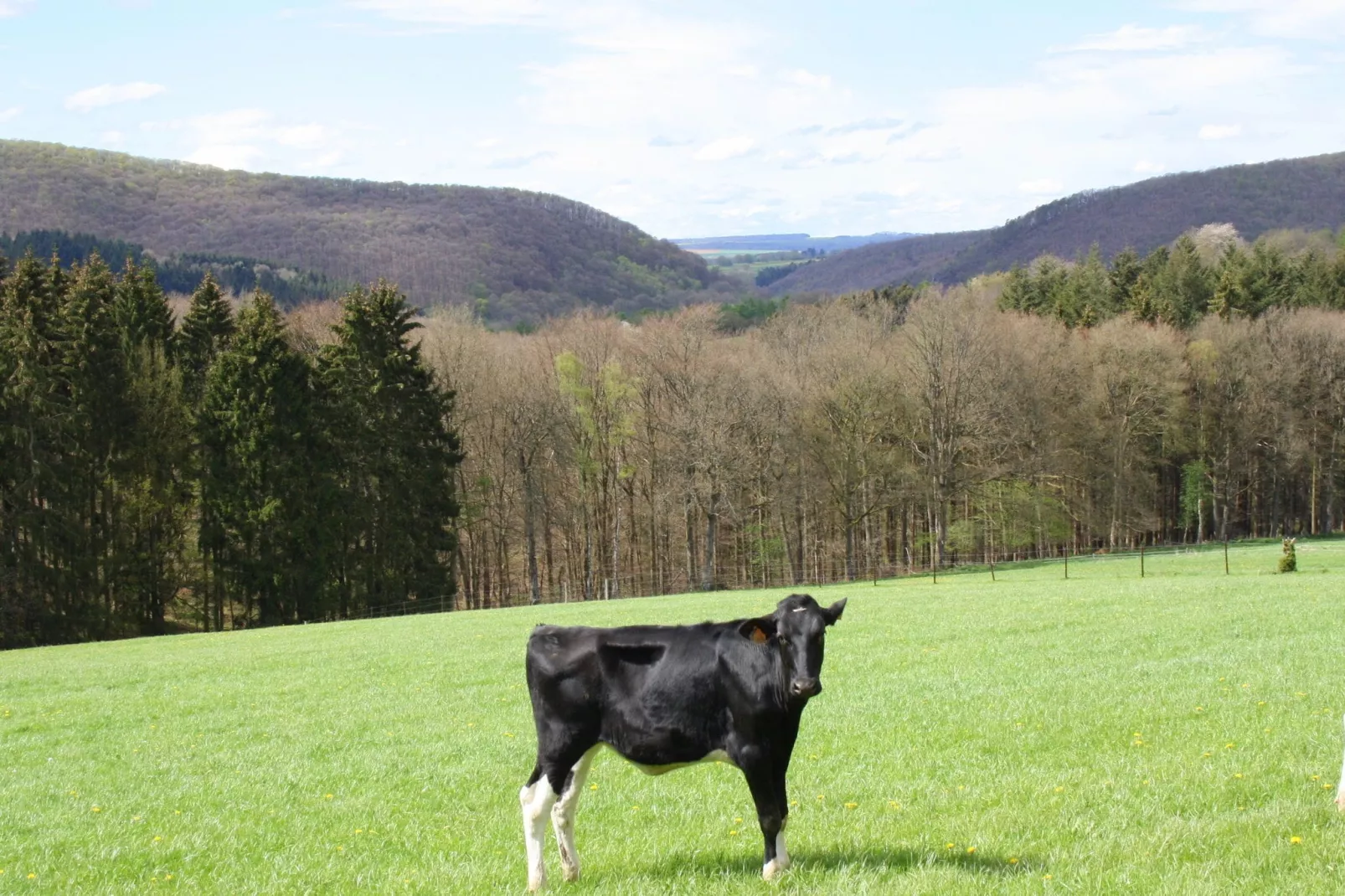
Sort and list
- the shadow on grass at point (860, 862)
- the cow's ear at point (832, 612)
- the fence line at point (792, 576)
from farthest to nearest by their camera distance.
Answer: the fence line at point (792, 576), the cow's ear at point (832, 612), the shadow on grass at point (860, 862)

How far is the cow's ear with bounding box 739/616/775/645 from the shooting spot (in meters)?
8.21

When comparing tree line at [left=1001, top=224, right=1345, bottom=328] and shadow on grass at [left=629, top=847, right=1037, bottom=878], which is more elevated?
tree line at [left=1001, top=224, right=1345, bottom=328]

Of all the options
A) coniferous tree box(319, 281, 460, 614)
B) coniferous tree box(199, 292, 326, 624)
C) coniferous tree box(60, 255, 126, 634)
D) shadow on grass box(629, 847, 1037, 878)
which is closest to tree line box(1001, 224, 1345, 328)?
coniferous tree box(319, 281, 460, 614)

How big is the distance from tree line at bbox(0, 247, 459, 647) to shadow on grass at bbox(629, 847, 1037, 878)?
4674 centimetres

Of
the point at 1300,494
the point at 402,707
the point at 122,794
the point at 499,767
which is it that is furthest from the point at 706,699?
the point at 1300,494

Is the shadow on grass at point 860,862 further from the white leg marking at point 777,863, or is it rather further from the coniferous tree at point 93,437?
the coniferous tree at point 93,437

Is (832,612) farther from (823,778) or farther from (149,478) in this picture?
(149,478)

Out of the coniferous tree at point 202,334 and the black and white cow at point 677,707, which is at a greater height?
the coniferous tree at point 202,334

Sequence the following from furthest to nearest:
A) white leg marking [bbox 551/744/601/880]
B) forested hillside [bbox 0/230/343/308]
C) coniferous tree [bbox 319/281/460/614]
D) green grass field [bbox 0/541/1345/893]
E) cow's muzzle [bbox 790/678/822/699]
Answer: forested hillside [bbox 0/230/343/308] → coniferous tree [bbox 319/281/460/614] → white leg marking [bbox 551/744/601/880] → green grass field [bbox 0/541/1345/893] → cow's muzzle [bbox 790/678/822/699]

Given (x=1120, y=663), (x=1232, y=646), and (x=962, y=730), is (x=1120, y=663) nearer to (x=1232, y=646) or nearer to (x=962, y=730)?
(x=1232, y=646)

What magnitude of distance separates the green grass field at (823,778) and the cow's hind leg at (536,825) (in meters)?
0.41

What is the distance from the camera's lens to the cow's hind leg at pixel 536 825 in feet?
26.9

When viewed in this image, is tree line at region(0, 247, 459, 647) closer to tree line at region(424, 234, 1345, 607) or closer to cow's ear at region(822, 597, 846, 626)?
tree line at region(424, 234, 1345, 607)

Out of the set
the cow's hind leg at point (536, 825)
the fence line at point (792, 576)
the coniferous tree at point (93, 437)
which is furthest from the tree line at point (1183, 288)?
the cow's hind leg at point (536, 825)
